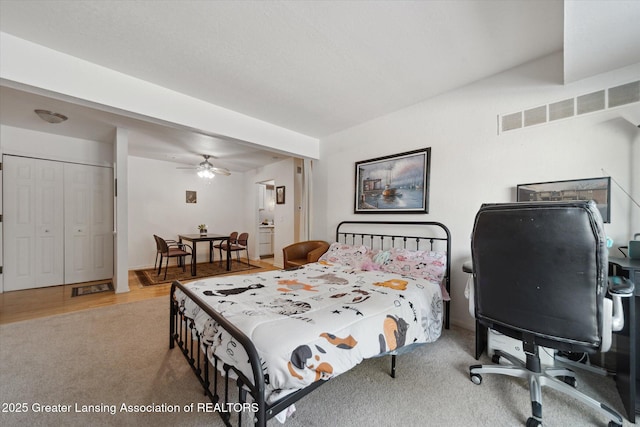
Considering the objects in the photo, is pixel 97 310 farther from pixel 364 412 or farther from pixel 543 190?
pixel 543 190

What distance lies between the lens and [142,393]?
1672mm

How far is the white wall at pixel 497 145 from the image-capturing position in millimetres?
1940

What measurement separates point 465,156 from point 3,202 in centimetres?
667

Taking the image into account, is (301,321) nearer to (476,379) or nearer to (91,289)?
(476,379)

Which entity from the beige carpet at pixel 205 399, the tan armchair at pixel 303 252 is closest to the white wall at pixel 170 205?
the beige carpet at pixel 205 399

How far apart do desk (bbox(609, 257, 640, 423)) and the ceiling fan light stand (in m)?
6.01

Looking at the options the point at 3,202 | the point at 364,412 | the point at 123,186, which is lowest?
the point at 364,412

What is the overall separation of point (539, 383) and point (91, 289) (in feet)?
18.7

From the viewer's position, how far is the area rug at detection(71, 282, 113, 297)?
3.81 metres

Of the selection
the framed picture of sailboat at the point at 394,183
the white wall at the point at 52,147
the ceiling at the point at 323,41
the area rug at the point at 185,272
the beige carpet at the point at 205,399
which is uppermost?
the ceiling at the point at 323,41

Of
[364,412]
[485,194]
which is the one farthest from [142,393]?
[485,194]

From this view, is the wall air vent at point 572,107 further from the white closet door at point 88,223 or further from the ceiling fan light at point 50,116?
the white closet door at point 88,223

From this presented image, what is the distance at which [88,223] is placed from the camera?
4.55 meters

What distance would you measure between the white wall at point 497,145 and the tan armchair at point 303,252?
3.21 ft
